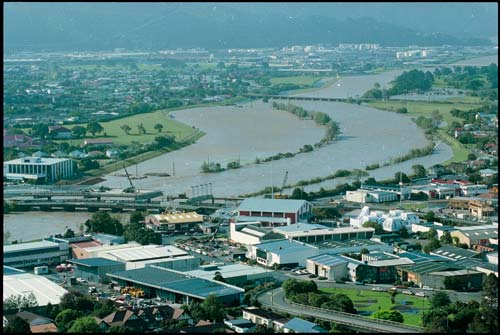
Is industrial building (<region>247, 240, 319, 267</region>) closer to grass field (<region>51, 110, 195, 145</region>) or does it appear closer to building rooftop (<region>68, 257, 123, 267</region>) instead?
building rooftop (<region>68, 257, 123, 267</region>)

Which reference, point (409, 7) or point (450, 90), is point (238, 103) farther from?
point (409, 7)

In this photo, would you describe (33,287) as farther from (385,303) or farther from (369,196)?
(369,196)

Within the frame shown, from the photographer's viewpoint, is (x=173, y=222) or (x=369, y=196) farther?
(x=369, y=196)

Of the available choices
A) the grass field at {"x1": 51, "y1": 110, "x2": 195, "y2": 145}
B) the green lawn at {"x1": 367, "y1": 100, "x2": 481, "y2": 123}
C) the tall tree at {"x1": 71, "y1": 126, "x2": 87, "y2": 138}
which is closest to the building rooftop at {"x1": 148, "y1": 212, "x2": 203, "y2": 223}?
the grass field at {"x1": 51, "y1": 110, "x2": 195, "y2": 145}

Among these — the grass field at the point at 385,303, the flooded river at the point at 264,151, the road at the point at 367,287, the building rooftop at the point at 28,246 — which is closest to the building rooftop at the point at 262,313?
the grass field at the point at 385,303

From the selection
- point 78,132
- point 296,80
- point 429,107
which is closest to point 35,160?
point 78,132

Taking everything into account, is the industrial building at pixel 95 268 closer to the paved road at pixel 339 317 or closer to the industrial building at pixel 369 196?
the paved road at pixel 339 317

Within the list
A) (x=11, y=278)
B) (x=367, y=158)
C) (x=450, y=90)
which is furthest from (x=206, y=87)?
(x=11, y=278)
